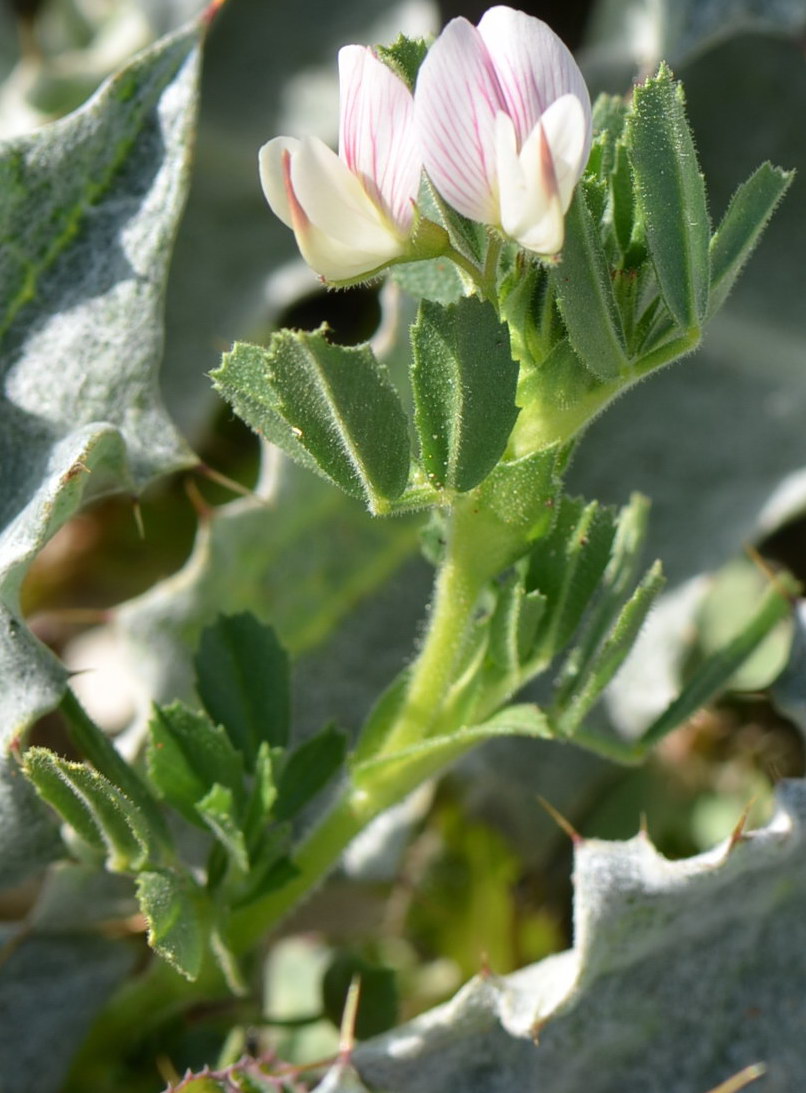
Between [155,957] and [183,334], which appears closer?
[155,957]

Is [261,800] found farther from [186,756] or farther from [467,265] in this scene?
[467,265]

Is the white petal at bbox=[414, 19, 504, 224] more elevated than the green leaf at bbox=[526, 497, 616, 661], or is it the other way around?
the white petal at bbox=[414, 19, 504, 224]

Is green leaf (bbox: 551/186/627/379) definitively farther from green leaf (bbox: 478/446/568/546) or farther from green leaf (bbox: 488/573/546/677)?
green leaf (bbox: 488/573/546/677)

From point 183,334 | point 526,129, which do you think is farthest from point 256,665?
point 183,334

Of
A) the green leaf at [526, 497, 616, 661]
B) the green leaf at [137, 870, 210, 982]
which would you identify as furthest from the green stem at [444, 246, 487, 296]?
the green leaf at [137, 870, 210, 982]

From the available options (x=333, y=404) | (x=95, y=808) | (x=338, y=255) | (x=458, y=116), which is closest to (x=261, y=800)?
(x=95, y=808)

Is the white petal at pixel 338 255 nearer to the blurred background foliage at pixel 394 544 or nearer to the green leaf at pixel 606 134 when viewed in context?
the green leaf at pixel 606 134

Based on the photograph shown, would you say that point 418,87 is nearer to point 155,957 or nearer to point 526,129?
point 526,129

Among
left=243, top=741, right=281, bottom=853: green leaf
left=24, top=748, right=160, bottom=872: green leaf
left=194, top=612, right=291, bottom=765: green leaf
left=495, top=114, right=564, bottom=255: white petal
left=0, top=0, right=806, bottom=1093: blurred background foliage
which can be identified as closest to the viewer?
left=495, top=114, right=564, bottom=255: white petal
